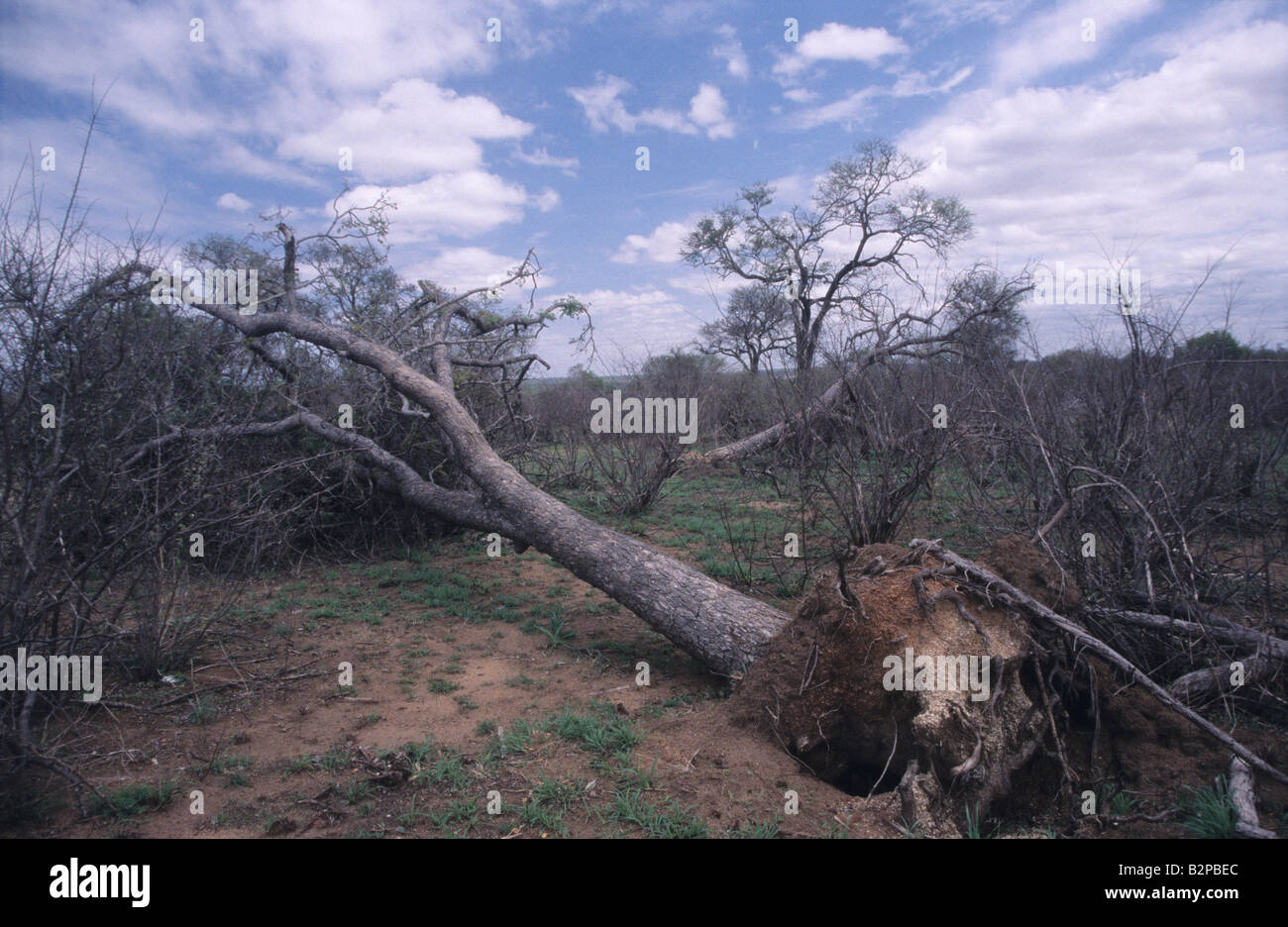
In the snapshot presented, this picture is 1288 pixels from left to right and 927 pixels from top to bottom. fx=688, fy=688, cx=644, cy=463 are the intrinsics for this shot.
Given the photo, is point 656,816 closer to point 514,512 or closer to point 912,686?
point 912,686

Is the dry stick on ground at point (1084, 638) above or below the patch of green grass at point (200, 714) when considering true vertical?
above

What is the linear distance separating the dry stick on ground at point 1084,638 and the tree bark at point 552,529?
1.11 m

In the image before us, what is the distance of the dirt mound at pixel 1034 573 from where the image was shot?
3609 millimetres

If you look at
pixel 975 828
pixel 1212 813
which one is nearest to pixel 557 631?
pixel 975 828

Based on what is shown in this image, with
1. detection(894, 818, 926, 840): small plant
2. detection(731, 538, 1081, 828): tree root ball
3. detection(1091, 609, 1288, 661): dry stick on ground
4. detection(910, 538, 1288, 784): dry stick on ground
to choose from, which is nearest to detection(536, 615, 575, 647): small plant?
detection(731, 538, 1081, 828): tree root ball

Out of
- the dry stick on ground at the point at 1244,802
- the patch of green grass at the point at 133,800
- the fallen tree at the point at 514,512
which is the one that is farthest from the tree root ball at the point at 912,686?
the patch of green grass at the point at 133,800

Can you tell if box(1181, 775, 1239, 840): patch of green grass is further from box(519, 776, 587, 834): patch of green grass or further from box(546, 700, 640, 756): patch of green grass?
box(519, 776, 587, 834): patch of green grass

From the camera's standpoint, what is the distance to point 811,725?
3344 millimetres

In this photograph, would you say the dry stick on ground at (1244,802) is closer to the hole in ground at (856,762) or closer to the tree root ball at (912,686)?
the tree root ball at (912,686)

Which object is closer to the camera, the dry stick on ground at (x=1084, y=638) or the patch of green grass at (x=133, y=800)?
the dry stick on ground at (x=1084, y=638)

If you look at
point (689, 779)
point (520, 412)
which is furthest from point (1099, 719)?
point (520, 412)

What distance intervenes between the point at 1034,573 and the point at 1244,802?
4.13 feet
